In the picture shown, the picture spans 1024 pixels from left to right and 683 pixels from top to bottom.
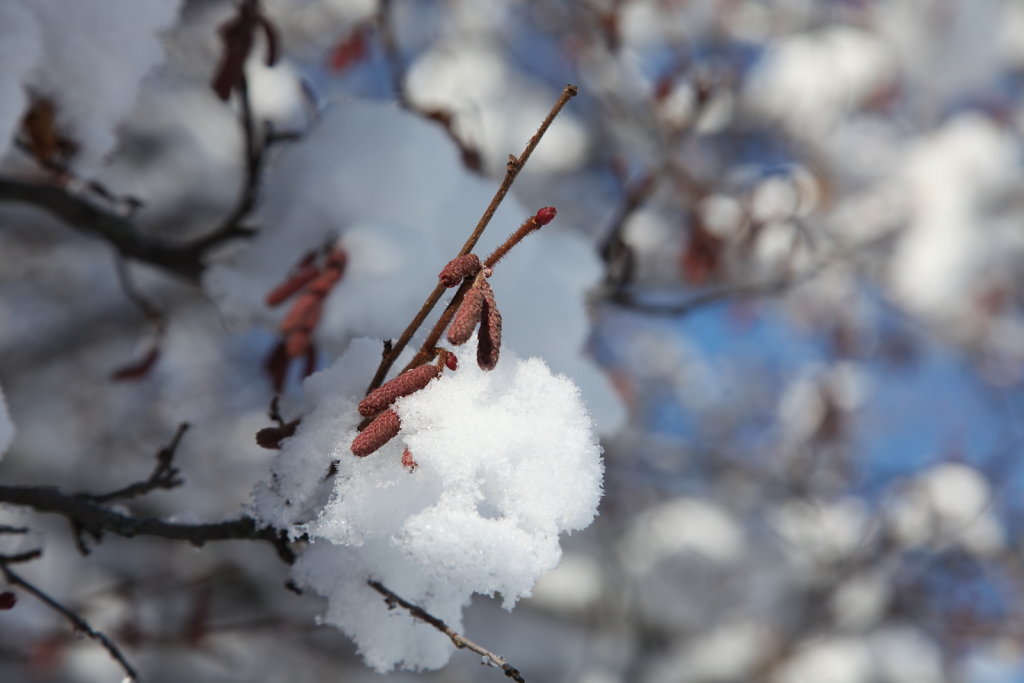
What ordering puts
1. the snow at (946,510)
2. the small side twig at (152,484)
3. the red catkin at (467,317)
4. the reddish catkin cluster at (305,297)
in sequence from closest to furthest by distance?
the red catkin at (467,317) → the small side twig at (152,484) → the reddish catkin cluster at (305,297) → the snow at (946,510)

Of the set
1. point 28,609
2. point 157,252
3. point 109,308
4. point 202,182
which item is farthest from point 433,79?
point 28,609

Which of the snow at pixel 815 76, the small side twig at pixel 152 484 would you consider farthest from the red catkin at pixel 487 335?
the snow at pixel 815 76

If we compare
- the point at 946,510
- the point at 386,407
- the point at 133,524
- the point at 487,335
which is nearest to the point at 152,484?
the point at 133,524

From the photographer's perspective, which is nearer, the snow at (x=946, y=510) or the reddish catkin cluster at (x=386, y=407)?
the reddish catkin cluster at (x=386, y=407)

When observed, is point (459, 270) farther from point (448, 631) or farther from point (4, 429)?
point (4, 429)

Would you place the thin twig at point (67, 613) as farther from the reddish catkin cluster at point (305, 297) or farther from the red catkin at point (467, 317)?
the red catkin at point (467, 317)

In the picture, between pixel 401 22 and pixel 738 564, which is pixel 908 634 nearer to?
pixel 738 564

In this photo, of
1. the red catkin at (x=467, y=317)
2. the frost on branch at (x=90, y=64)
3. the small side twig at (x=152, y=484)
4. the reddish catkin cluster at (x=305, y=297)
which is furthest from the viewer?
the frost on branch at (x=90, y=64)
